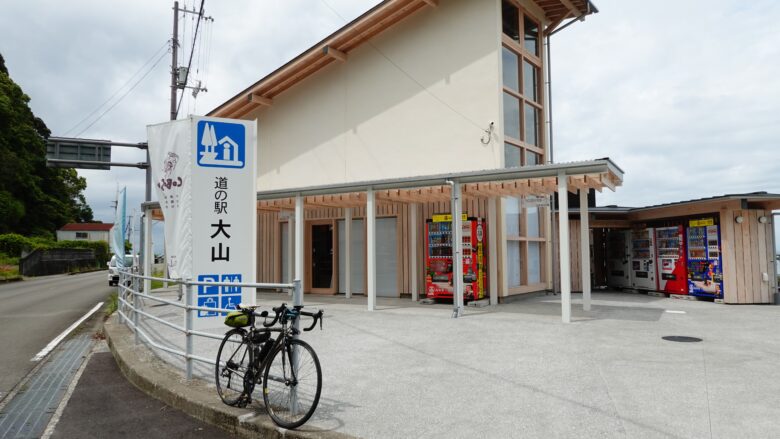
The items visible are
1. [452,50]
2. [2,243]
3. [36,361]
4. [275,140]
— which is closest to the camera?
[36,361]

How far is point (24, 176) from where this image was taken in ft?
127

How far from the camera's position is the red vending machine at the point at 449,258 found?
11.5 m

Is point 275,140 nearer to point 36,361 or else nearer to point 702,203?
point 36,361

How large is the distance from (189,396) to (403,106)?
1055cm

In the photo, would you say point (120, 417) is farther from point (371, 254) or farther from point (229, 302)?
point (371, 254)

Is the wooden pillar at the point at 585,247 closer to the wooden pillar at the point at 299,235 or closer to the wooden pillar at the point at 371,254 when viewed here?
the wooden pillar at the point at 371,254

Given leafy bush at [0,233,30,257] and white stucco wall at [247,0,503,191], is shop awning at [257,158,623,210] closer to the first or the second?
white stucco wall at [247,0,503,191]

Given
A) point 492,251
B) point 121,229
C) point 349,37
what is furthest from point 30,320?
point 349,37

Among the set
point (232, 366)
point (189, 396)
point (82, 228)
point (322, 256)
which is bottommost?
point (189, 396)

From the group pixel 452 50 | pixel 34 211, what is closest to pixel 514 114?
pixel 452 50

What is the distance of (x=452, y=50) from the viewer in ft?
42.4

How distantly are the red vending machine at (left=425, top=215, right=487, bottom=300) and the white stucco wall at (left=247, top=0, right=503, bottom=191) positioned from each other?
1.58 m

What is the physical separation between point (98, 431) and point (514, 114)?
450 inches

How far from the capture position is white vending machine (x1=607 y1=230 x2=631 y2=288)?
1473 cm
